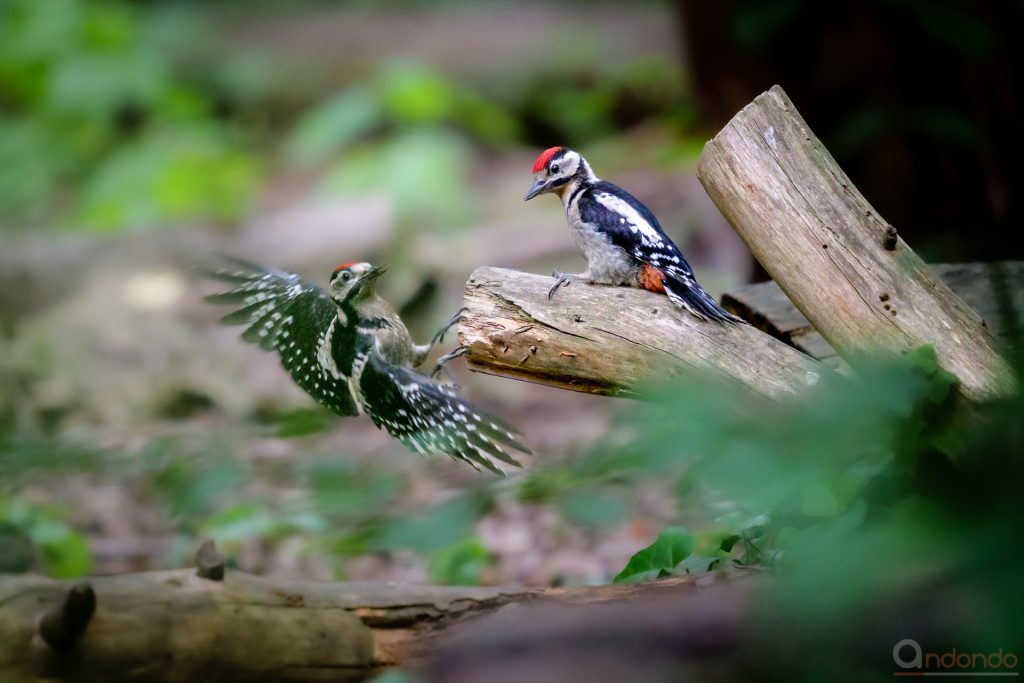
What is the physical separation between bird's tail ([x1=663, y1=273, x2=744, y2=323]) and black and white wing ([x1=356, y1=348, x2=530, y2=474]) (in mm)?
525

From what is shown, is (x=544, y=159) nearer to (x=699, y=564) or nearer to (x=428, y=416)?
(x=428, y=416)

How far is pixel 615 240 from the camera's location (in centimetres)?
239

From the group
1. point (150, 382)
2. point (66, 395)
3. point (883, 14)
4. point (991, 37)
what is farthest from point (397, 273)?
point (991, 37)

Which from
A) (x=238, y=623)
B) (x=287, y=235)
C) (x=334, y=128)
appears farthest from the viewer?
(x=334, y=128)

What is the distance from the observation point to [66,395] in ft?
18.0

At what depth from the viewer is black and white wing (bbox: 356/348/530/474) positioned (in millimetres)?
2146

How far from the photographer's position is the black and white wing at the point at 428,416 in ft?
7.04

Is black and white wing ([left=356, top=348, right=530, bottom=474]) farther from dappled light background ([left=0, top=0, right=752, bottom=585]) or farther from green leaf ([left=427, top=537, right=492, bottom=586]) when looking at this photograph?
green leaf ([left=427, top=537, right=492, bottom=586])

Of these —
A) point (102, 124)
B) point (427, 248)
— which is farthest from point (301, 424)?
point (102, 124)

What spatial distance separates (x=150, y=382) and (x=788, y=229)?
4.44m

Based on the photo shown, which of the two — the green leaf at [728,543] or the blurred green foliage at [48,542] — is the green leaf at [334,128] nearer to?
the blurred green foliage at [48,542]

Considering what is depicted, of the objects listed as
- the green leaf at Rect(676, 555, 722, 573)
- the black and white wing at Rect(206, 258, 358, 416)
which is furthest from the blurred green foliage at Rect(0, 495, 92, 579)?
the green leaf at Rect(676, 555, 722, 573)

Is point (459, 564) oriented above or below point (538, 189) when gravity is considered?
below

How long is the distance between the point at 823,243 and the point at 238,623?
1641 mm
